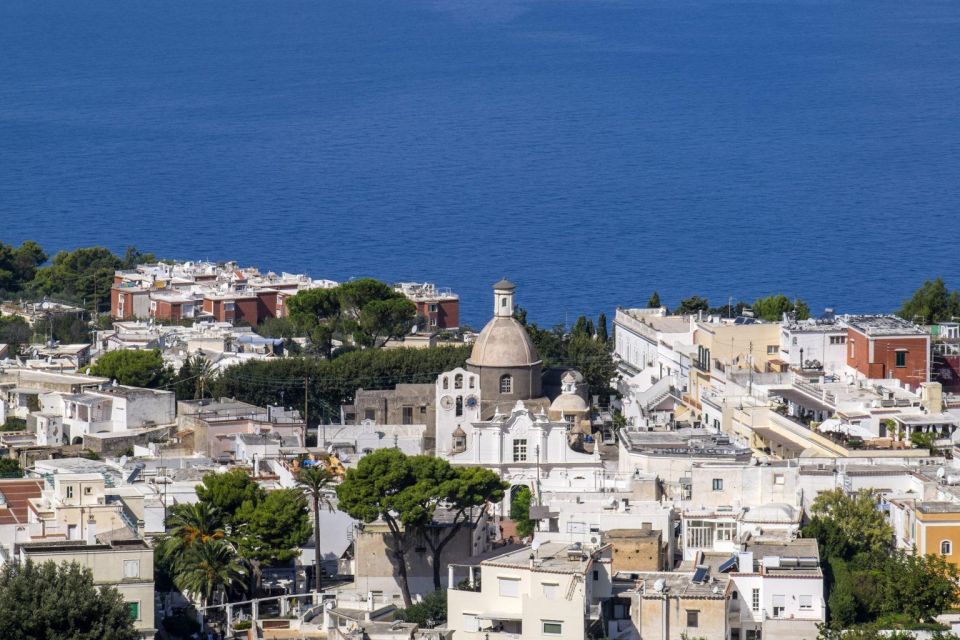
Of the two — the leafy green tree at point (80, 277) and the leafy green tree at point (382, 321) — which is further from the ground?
the leafy green tree at point (80, 277)

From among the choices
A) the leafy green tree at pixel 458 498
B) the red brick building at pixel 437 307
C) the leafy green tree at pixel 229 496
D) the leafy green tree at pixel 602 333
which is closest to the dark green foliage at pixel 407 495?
the leafy green tree at pixel 458 498

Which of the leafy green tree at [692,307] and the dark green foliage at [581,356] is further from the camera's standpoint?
the leafy green tree at [692,307]

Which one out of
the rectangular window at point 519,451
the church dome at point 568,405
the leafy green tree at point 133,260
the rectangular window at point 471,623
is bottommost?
the rectangular window at point 471,623

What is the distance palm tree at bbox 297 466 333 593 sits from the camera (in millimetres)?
40344

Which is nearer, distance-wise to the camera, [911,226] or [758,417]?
[758,417]

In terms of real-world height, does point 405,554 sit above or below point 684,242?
below

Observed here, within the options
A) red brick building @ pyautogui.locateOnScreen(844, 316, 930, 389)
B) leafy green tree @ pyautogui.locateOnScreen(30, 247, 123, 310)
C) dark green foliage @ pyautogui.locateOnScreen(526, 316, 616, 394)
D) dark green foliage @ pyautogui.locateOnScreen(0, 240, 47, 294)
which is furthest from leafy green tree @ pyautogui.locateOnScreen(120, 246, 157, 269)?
red brick building @ pyautogui.locateOnScreen(844, 316, 930, 389)

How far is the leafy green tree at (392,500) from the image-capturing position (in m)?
40.4

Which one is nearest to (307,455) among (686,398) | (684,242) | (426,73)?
(686,398)

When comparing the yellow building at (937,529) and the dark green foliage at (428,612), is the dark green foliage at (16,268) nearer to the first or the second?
the dark green foliage at (428,612)

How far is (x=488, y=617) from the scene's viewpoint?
117ft

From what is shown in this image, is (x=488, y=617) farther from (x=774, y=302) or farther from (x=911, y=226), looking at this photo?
(x=911, y=226)

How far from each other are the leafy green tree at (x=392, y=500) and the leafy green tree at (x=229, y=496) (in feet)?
4.49

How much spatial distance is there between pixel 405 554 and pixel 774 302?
2566cm
